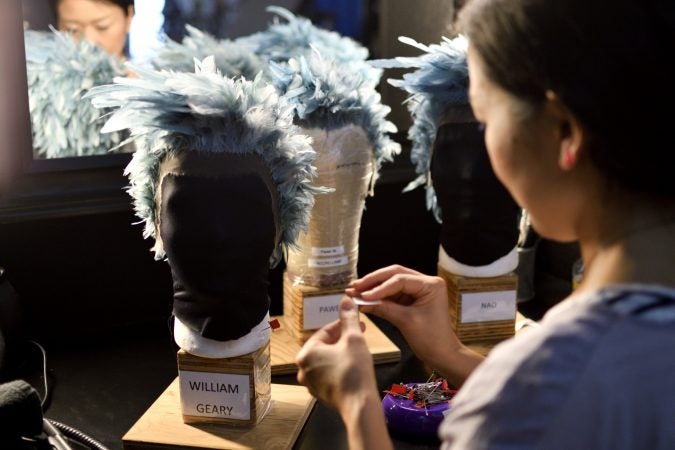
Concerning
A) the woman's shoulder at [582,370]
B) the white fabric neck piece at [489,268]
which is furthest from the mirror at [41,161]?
the woman's shoulder at [582,370]

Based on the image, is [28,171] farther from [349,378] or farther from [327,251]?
[349,378]

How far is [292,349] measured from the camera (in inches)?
50.6

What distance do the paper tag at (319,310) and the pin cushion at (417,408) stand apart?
0.21 m

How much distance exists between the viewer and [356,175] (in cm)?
123

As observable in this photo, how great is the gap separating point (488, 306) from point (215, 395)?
0.50 metres

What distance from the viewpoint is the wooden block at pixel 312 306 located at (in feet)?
4.13

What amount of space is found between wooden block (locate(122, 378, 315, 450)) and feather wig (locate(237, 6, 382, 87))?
0.59 metres

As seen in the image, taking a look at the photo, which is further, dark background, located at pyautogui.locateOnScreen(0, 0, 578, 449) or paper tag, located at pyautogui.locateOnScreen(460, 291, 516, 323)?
paper tag, located at pyautogui.locateOnScreen(460, 291, 516, 323)

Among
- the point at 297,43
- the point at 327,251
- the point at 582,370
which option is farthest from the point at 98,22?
the point at 582,370

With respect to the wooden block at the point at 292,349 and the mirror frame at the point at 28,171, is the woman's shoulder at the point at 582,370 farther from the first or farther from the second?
the mirror frame at the point at 28,171

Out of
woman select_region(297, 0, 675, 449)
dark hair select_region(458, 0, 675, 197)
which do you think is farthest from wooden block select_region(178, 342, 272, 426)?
dark hair select_region(458, 0, 675, 197)

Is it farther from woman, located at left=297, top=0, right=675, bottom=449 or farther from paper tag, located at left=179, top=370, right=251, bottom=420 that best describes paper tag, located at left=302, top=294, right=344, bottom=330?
woman, located at left=297, top=0, right=675, bottom=449

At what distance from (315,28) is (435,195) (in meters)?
0.39

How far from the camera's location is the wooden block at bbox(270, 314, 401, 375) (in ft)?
4.08
